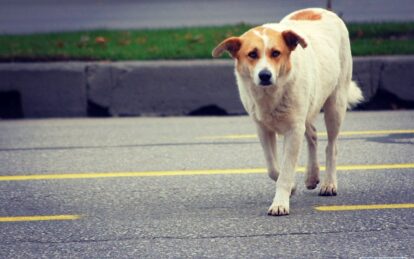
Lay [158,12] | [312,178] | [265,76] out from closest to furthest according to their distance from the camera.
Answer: [265,76], [312,178], [158,12]

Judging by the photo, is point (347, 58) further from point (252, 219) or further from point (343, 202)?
point (252, 219)

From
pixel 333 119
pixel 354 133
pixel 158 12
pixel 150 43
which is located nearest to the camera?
pixel 333 119

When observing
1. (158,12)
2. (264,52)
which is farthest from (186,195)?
(158,12)

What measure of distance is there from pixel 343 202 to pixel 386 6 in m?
12.6

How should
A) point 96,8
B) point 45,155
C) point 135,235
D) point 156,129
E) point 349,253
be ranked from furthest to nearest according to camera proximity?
point 96,8, point 156,129, point 45,155, point 135,235, point 349,253

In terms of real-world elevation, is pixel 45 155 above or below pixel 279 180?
below

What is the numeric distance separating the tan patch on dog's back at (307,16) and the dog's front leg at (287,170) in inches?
44.6

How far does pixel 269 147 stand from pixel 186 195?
0.70 meters

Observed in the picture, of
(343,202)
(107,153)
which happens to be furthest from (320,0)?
(343,202)

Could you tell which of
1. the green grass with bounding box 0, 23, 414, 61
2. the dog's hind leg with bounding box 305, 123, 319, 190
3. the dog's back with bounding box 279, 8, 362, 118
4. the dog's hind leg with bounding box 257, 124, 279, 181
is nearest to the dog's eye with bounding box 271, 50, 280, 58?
the dog's back with bounding box 279, 8, 362, 118

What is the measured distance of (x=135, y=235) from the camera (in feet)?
19.0

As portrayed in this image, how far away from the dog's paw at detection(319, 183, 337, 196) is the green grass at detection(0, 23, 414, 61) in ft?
16.0

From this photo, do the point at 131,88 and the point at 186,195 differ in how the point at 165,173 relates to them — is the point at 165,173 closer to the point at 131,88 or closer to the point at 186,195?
the point at 186,195

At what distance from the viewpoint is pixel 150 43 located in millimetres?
12438
